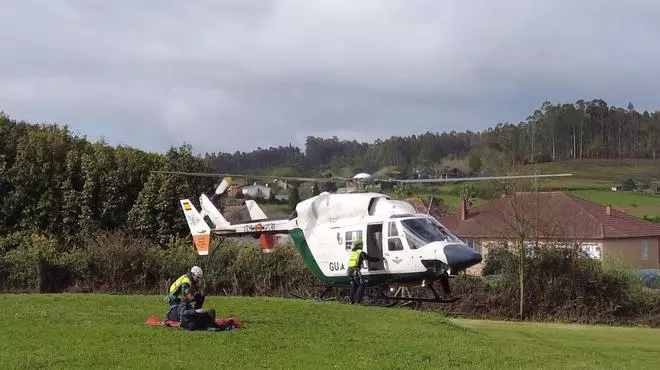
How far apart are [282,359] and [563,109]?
74.3 metres

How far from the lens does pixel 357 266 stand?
74.6 ft

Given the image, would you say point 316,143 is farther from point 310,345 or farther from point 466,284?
point 310,345

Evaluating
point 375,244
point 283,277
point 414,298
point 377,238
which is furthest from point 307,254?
point 283,277

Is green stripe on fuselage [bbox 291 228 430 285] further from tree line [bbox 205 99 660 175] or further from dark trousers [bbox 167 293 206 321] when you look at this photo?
dark trousers [bbox 167 293 206 321]

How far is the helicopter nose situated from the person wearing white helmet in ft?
27.2

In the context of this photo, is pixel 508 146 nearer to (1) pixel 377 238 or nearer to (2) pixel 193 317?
(1) pixel 377 238

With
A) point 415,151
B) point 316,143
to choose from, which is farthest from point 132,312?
point 415,151

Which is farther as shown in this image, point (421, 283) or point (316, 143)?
point (316, 143)

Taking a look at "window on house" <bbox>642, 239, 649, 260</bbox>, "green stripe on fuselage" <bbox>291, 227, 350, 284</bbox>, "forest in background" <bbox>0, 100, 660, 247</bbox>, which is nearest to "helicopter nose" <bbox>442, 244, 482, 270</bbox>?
"green stripe on fuselage" <bbox>291, 227, 350, 284</bbox>

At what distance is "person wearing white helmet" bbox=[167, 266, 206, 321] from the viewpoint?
1511cm

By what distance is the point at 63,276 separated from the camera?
3453cm

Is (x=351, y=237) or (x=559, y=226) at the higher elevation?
(x=559, y=226)

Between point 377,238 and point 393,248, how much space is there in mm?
765

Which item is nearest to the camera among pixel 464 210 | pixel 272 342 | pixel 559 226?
pixel 272 342
